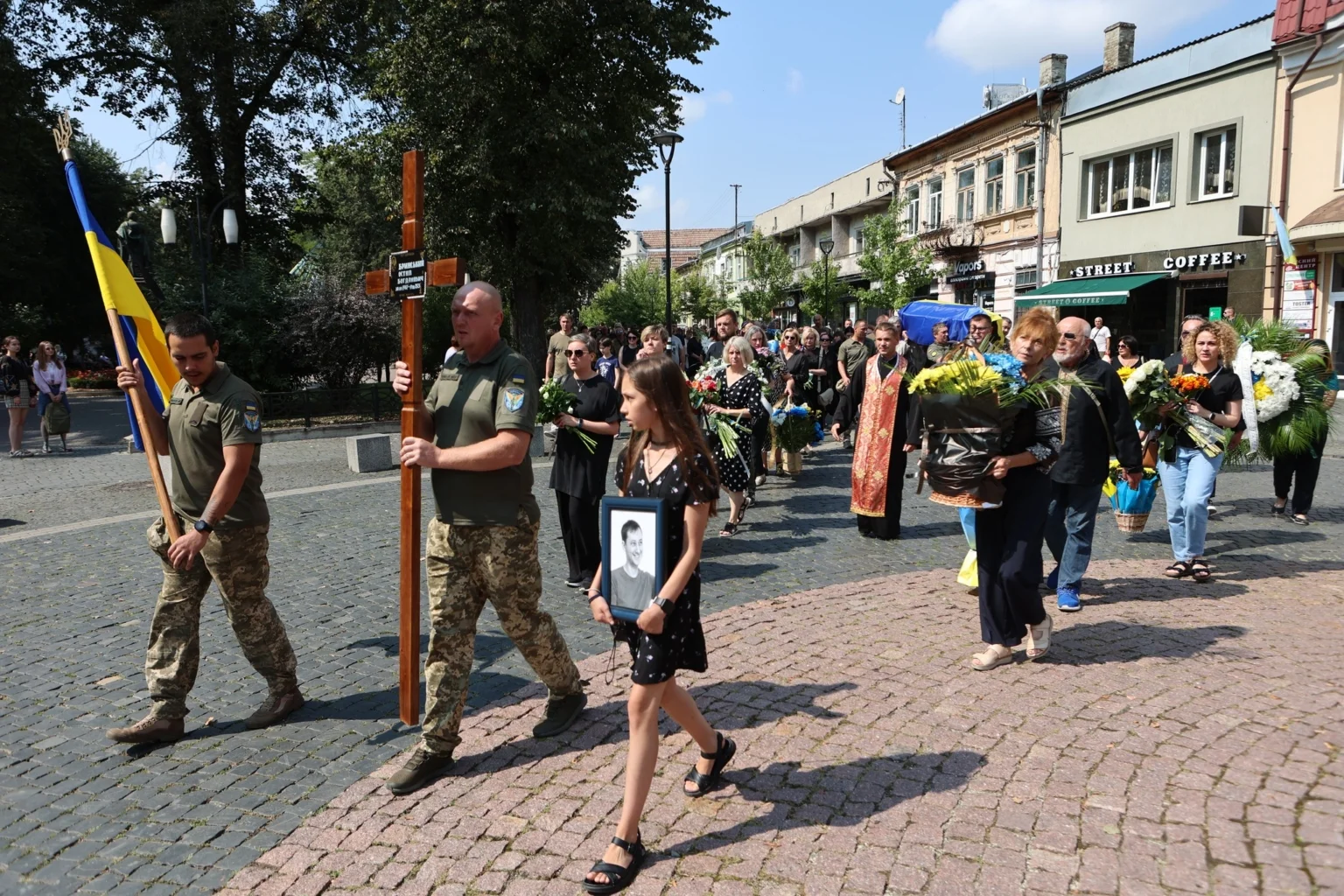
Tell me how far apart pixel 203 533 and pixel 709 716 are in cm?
245

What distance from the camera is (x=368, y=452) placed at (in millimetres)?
13500

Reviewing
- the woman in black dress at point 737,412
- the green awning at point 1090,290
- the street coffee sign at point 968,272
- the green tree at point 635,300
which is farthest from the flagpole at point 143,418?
Result: the green tree at point 635,300

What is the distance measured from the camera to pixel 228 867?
3.32 meters

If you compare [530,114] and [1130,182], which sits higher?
[530,114]

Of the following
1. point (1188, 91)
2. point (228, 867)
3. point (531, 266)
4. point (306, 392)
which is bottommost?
point (228, 867)

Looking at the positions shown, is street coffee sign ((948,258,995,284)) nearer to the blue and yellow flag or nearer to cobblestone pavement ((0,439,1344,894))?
cobblestone pavement ((0,439,1344,894))

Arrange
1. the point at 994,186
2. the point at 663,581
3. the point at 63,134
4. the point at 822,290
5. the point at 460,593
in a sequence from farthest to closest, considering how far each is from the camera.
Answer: the point at 822,290, the point at 994,186, the point at 63,134, the point at 460,593, the point at 663,581

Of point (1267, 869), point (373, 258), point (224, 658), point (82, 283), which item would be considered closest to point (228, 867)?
point (224, 658)

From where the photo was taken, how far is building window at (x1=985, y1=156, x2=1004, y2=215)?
31734mm

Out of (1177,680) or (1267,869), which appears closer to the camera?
(1267,869)

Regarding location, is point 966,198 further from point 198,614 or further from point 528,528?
point 198,614

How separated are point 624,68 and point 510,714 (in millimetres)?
19948

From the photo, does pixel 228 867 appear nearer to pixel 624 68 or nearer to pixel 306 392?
pixel 306 392

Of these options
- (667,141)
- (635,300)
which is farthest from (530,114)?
(635,300)
